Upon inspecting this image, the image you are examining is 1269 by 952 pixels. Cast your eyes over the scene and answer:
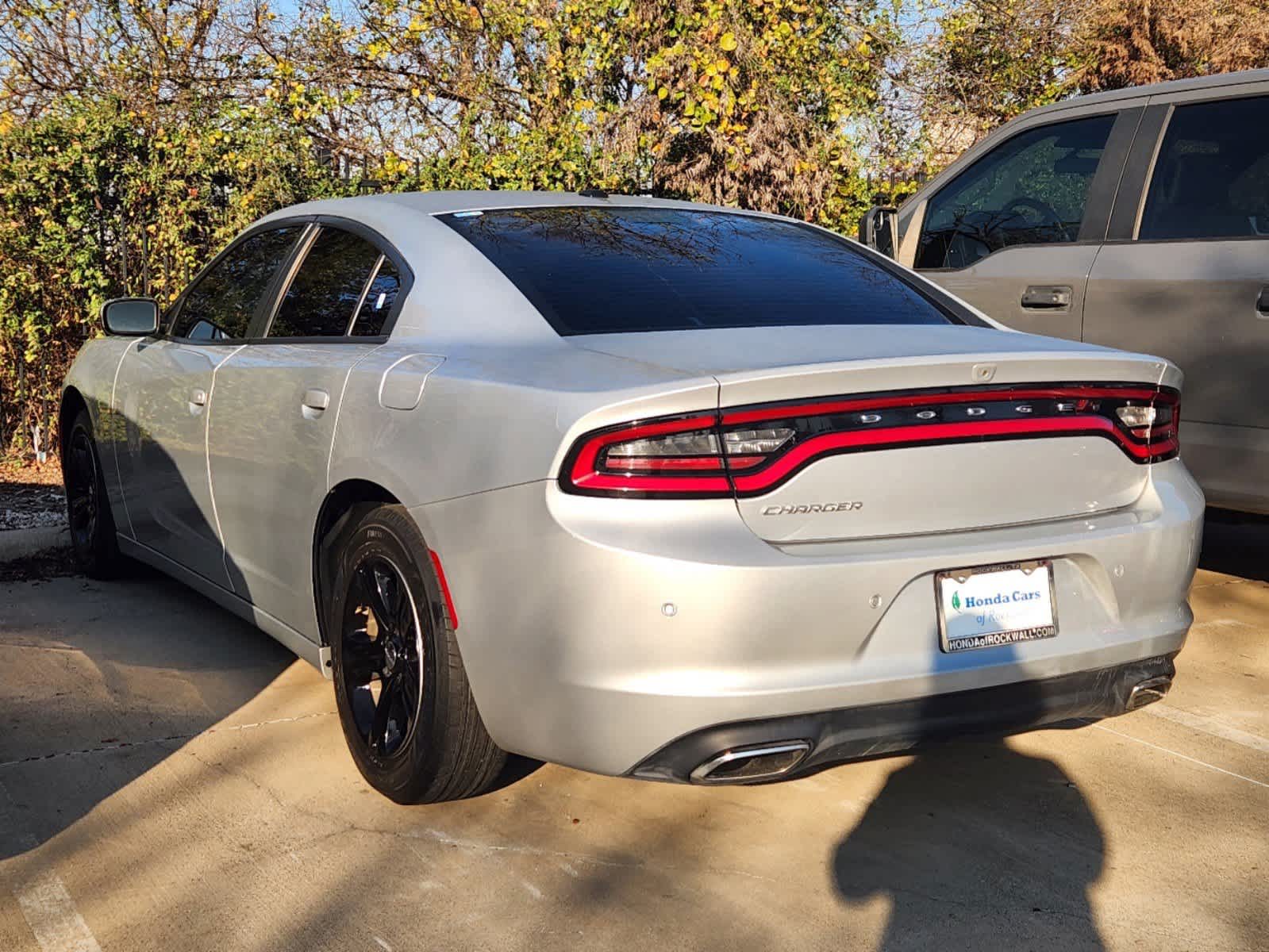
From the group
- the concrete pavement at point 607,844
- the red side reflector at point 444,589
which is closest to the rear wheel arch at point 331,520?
the red side reflector at point 444,589

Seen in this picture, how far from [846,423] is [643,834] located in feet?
3.86

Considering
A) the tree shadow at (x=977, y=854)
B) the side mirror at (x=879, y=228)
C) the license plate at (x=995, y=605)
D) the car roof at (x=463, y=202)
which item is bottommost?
the tree shadow at (x=977, y=854)

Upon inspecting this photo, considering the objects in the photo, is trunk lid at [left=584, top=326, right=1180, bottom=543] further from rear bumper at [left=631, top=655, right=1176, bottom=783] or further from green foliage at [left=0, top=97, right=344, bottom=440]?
green foliage at [left=0, top=97, right=344, bottom=440]

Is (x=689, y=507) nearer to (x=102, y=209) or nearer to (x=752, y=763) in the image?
(x=752, y=763)

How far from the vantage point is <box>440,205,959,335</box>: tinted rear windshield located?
3436 mm

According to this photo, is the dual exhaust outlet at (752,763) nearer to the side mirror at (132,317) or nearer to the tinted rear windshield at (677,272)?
the tinted rear windshield at (677,272)

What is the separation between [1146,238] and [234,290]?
135 inches

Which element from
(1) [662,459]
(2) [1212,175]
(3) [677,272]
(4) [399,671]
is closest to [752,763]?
(1) [662,459]

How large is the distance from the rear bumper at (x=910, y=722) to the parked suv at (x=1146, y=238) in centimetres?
215

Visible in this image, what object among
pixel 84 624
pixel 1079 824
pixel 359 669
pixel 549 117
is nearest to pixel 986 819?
pixel 1079 824

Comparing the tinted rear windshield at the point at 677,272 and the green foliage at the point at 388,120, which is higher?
the green foliage at the point at 388,120

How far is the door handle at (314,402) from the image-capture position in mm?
3705

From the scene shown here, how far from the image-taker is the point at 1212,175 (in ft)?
17.5

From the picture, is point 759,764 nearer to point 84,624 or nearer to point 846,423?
point 846,423
